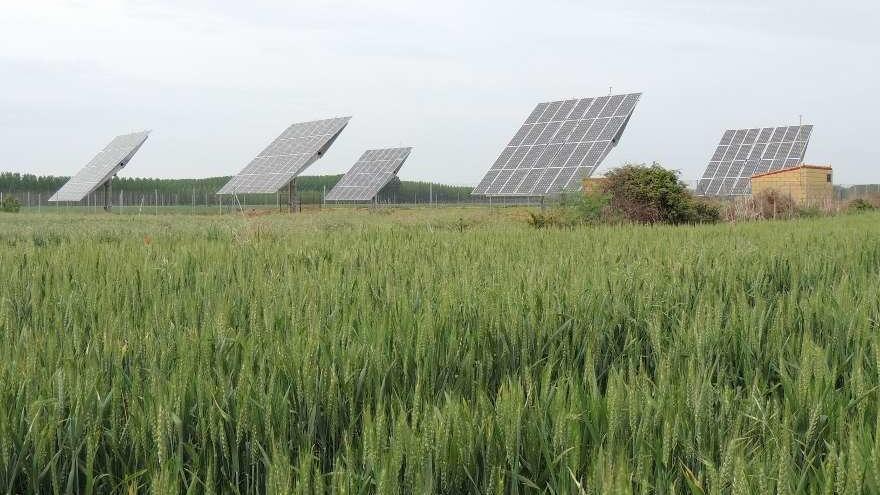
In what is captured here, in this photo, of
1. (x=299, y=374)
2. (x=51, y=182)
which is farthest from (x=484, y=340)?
(x=51, y=182)

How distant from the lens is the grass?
1.40 meters

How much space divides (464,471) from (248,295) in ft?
7.26

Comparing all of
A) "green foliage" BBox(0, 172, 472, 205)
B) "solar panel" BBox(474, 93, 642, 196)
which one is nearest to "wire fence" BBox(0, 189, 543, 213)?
"green foliage" BBox(0, 172, 472, 205)

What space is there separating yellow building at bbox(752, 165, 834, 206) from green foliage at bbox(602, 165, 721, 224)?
10502mm

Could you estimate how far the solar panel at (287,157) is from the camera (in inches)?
1272

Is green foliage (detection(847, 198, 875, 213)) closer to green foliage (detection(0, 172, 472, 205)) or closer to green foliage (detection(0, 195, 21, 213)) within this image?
green foliage (detection(0, 172, 472, 205))

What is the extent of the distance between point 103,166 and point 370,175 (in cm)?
1361

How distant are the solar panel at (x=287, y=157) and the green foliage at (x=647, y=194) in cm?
1893

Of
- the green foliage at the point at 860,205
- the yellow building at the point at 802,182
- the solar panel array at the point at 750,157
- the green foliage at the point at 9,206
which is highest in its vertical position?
the solar panel array at the point at 750,157

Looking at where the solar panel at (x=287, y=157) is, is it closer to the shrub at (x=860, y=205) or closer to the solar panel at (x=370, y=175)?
the solar panel at (x=370, y=175)

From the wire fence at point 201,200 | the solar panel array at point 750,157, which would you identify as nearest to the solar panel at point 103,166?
the wire fence at point 201,200

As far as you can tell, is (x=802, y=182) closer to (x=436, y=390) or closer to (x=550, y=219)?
(x=550, y=219)

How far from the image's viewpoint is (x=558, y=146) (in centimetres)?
2750

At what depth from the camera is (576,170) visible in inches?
989
